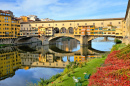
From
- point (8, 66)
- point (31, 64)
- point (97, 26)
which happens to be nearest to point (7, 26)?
point (31, 64)

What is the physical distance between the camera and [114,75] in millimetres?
6215

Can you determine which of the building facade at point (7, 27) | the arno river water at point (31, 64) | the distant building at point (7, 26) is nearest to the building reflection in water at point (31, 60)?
the arno river water at point (31, 64)

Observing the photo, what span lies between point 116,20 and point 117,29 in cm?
460

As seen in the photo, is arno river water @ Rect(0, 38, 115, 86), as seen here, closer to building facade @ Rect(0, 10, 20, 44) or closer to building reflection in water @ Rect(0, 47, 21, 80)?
building reflection in water @ Rect(0, 47, 21, 80)

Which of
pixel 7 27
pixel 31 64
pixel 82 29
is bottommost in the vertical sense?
pixel 31 64

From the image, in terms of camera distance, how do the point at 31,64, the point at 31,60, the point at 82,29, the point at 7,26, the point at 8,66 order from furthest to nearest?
the point at 7,26, the point at 82,29, the point at 31,60, the point at 31,64, the point at 8,66

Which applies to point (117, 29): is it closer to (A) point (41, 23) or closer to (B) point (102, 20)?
(B) point (102, 20)

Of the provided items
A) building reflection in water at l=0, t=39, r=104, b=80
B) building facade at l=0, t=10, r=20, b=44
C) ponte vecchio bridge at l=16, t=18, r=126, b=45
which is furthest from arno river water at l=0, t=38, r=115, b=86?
building facade at l=0, t=10, r=20, b=44

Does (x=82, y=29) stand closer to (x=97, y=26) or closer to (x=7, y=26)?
(x=97, y=26)

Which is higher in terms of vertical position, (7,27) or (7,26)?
(7,26)

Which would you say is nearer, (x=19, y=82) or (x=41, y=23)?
(x=19, y=82)

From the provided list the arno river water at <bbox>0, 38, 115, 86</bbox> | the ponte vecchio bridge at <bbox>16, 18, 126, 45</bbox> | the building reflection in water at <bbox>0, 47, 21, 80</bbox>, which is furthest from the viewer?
the ponte vecchio bridge at <bbox>16, 18, 126, 45</bbox>

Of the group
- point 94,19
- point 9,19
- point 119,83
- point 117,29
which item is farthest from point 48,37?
point 119,83

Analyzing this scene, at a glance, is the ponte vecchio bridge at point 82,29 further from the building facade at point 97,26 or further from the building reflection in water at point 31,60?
the building reflection in water at point 31,60
